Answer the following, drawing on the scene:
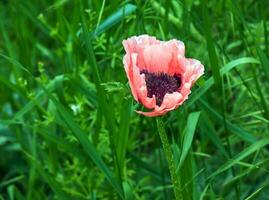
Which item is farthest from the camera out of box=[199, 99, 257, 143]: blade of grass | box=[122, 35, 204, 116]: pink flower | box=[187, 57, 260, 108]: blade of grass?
box=[199, 99, 257, 143]: blade of grass

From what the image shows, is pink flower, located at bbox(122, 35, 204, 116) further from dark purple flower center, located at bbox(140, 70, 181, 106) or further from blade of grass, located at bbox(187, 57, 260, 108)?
blade of grass, located at bbox(187, 57, 260, 108)

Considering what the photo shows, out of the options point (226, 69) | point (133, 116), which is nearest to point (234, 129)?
point (226, 69)

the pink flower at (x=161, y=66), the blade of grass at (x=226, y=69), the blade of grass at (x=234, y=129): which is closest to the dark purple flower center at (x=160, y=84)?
the pink flower at (x=161, y=66)

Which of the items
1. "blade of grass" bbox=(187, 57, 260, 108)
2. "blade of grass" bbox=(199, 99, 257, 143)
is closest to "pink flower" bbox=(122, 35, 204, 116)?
"blade of grass" bbox=(187, 57, 260, 108)

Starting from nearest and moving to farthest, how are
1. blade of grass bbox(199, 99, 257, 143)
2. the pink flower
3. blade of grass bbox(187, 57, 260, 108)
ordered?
1. the pink flower
2. blade of grass bbox(187, 57, 260, 108)
3. blade of grass bbox(199, 99, 257, 143)

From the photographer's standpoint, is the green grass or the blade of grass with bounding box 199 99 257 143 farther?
the blade of grass with bounding box 199 99 257 143

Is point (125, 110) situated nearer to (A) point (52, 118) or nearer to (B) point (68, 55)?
(A) point (52, 118)

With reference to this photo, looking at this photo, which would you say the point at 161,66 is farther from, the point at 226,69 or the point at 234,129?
the point at 234,129
